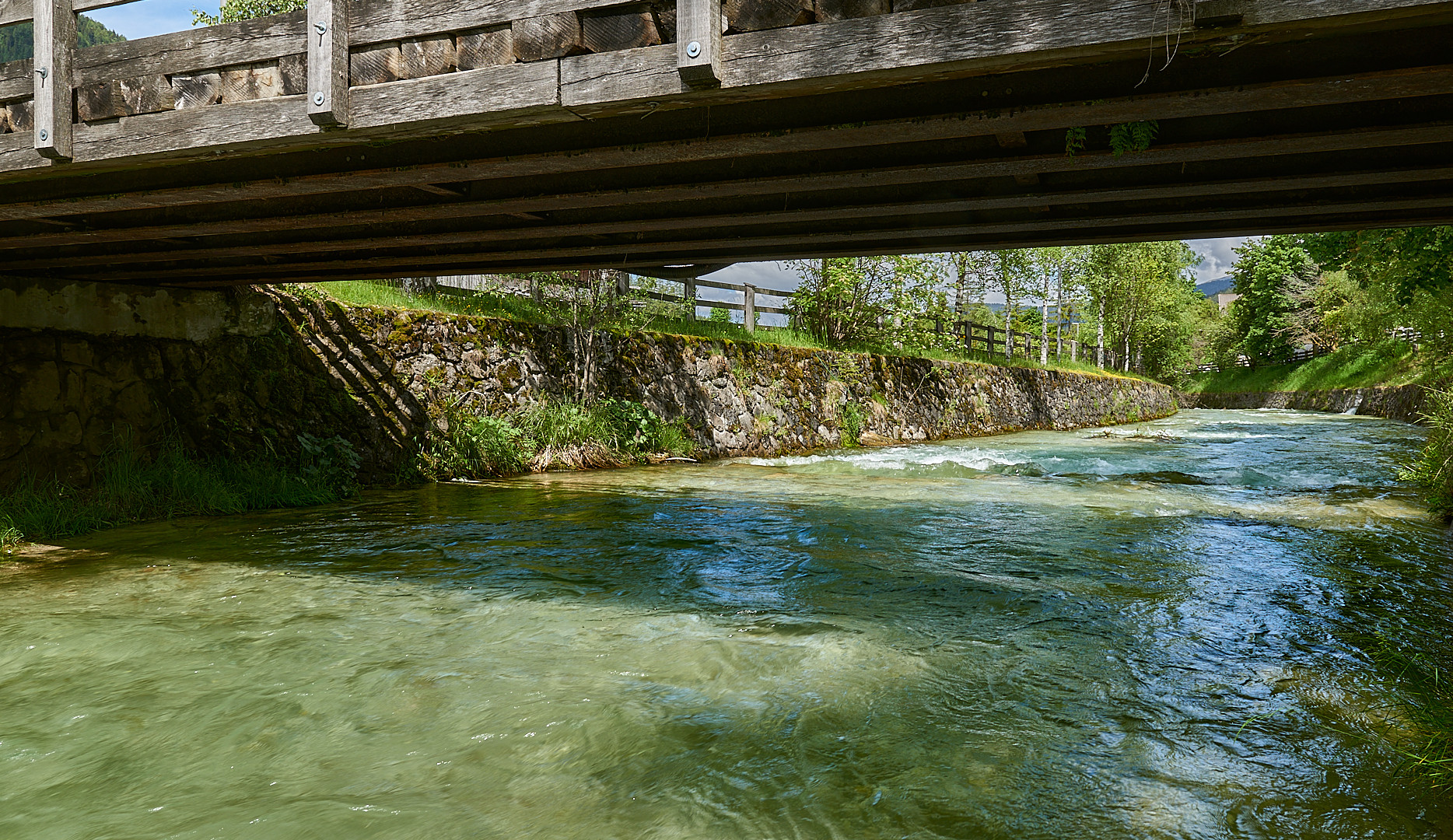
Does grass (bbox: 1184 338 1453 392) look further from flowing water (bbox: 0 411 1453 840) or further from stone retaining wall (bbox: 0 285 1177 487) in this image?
flowing water (bbox: 0 411 1453 840)

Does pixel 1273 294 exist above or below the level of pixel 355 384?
above

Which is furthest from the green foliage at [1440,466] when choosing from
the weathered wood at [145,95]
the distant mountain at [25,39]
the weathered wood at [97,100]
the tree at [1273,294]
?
the distant mountain at [25,39]

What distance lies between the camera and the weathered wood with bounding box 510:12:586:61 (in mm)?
3904

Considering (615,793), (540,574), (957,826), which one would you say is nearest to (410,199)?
(540,574)

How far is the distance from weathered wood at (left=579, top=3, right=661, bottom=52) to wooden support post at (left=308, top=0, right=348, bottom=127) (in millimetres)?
1371

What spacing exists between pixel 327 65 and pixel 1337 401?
4750 cm

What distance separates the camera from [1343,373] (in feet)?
135

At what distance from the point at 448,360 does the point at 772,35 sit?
9.27 meters

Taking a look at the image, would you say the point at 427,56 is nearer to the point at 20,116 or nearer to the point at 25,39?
the point at 20,116

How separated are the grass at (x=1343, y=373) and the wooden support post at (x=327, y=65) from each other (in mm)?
16982

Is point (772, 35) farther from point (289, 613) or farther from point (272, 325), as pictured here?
point (272, 325)

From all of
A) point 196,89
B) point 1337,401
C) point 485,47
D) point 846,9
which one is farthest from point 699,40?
point 1337,401

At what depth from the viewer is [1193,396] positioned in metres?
62.5

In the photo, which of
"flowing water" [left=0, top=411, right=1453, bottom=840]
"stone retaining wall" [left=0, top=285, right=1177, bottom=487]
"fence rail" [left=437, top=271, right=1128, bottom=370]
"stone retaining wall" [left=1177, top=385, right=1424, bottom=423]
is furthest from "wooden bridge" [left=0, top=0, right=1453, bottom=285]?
"stone retaining wall" [left=1177, top=385, right=1424, bottom=423]
